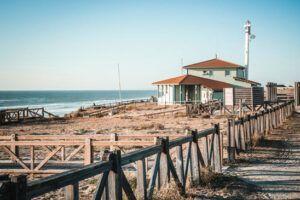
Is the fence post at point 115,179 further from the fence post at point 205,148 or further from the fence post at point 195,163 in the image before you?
the fence post at point 205,148

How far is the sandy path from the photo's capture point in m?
5.72

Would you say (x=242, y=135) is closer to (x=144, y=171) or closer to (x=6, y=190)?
(x=144, y=171)

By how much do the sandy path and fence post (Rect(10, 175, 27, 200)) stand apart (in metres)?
4.60

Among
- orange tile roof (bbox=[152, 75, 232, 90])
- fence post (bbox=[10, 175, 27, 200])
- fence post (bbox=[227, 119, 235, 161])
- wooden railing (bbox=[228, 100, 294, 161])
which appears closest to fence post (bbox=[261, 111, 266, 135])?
wooden railing (bbox=[228, 100, 294, 161])

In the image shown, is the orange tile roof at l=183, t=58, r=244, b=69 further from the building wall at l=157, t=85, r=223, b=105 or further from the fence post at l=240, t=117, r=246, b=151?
the fence post at l=240, t=117, r=246, b=151

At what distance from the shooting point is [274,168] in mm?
7449

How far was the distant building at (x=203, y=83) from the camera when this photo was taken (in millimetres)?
37366

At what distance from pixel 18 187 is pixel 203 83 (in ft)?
120

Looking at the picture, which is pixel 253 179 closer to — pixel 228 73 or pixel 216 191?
pixel 216 191

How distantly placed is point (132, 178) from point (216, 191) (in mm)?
1976

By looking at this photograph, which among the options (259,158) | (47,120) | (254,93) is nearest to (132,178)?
(259,158)

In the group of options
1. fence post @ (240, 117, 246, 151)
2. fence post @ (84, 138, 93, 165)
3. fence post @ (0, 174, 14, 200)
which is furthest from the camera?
fence post @ (240, 117, 246, 151)

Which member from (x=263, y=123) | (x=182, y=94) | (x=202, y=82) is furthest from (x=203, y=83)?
(x=263, y=123)

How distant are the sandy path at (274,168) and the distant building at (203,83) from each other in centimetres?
2559
